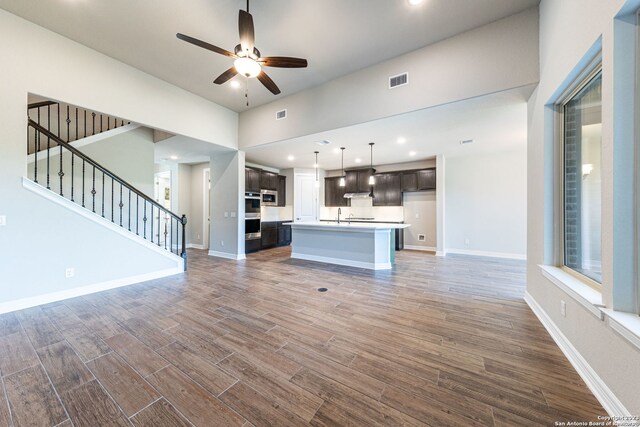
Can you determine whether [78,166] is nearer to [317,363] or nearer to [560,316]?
[317,363]

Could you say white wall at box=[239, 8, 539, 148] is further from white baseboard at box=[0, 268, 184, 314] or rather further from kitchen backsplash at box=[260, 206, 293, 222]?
white baseboard at box=[0, 268, 184, 314]

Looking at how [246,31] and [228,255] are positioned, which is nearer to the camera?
[246,31]

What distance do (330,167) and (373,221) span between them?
2.52 m

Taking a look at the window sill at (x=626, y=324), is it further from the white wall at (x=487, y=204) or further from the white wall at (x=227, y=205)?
the white wall at (x=227, y=205)

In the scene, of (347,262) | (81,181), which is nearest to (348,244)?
(347,262)

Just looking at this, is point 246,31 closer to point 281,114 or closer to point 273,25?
point 273,25

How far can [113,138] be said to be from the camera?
4.88 metres

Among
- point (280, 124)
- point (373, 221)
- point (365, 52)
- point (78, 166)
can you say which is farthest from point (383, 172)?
point (78, 166)

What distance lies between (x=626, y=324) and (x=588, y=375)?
0.69m

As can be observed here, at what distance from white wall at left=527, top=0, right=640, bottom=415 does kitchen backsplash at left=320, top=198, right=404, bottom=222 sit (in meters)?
4.87

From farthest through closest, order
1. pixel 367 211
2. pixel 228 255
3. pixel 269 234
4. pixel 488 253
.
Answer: pixel 367 211, pixel 269 234, pixel 488 253, pixel 228 255

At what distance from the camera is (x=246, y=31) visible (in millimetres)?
2334

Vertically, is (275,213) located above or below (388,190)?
below

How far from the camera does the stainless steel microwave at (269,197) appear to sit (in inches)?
294
